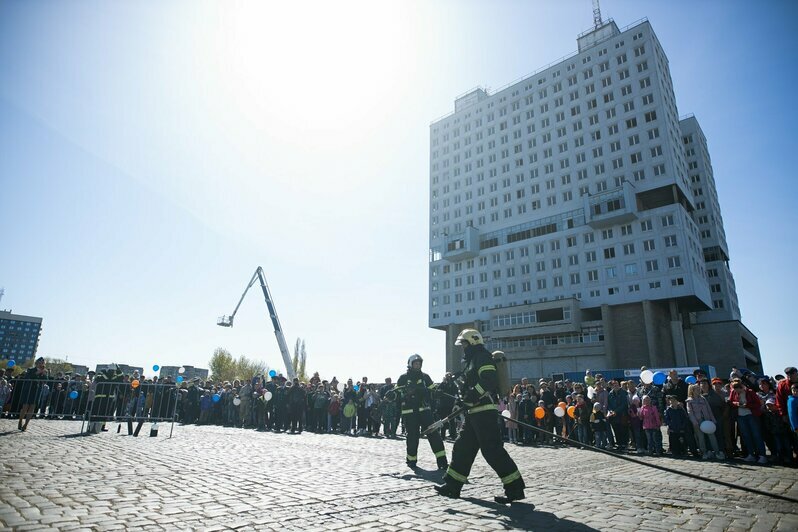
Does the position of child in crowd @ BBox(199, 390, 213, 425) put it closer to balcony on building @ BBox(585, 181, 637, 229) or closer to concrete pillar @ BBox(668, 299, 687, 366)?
balcony on building @ BBox(585, 181, 637, 229)

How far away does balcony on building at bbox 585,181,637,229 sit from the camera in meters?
57.8

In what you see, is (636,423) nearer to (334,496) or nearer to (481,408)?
(481,408)

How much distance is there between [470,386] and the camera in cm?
652

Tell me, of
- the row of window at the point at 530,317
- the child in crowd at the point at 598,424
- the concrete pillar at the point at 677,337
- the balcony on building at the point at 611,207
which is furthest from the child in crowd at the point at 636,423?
the balcony on building at the point at 611,207

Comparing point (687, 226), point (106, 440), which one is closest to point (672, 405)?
point (106, 440)

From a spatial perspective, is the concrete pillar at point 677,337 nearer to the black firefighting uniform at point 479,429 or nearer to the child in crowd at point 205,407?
the child in crowd at point 205,407

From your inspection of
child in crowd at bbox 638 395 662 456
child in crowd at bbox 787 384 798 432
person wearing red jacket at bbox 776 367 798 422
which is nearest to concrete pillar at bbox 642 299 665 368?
child in crowd at bbox 638 395 662 456

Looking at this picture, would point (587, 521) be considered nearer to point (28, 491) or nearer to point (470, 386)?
point (470, 386)

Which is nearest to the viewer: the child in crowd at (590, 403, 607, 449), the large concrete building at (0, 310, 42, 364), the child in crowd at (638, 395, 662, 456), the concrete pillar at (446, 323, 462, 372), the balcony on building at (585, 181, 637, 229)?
the child in crowd at (638, 395, 662, 456)

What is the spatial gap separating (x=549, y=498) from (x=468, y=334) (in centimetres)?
264

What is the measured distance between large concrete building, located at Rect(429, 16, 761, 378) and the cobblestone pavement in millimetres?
52819

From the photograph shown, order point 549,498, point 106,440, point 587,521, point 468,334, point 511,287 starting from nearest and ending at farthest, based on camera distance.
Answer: point 587,521 → point 549,498 → point 468,334 → point 106,440 → point 511,287

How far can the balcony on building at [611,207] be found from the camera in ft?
190

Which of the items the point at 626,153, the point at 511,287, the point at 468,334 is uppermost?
the point at 626,153
